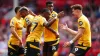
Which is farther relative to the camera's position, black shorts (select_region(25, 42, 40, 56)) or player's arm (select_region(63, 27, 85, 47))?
black shorts (select_region(25, 42, 40, 56))

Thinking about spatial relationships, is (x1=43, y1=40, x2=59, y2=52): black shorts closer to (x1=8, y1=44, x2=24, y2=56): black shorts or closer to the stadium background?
(x1=8, y1=44, x2=24, y2=56): black shorts

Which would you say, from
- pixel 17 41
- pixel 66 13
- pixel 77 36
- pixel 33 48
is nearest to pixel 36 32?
pixel 33 48

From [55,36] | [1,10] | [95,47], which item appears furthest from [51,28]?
[1,10]

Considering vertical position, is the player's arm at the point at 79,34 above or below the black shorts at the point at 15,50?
above

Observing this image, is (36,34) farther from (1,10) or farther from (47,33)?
(1,10)

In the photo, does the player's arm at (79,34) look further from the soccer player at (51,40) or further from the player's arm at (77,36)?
the soccer player at (51,40)

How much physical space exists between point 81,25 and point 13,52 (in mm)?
3001

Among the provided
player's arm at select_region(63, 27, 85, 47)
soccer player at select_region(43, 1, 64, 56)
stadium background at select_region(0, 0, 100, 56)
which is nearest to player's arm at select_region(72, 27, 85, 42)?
player's arm at select_region(63, 27, 85, 47)

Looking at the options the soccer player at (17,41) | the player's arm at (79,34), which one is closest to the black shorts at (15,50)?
the soccer player at (17,41)

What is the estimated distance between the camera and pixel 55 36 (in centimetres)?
1903

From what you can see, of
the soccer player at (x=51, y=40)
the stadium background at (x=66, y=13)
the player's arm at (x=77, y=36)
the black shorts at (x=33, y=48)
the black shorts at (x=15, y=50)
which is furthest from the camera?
the stadium background at (x=66, y=13)

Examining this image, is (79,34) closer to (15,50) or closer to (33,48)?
(33,48)

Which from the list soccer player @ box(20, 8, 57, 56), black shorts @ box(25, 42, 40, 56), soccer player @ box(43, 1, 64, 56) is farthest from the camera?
soccer player @ box(43, 1, 64, 56)

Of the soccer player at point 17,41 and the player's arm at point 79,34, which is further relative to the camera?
the soccer player at point 17,41
